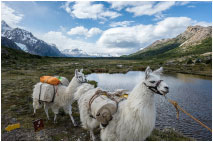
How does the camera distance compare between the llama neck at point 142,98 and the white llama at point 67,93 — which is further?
the white llama at point 67,93

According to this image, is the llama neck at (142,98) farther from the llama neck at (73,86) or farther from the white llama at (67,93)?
Answer: the llama neck at (73,86)

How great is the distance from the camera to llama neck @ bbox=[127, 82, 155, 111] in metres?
3.85

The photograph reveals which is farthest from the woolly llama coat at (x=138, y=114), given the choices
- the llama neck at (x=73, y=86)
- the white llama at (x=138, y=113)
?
the llama neck at (x=73, y=86)

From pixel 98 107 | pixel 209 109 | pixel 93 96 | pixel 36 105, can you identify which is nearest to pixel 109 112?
pixel 98 107

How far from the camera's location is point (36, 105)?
7961mm

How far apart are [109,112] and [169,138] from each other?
462cm

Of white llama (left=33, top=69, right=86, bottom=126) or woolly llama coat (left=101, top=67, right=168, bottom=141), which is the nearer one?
woolly llama coat (left=101, top=67, right=168, bottom=141)

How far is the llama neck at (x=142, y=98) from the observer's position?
385 centimetres

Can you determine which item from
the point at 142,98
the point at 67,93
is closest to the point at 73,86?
the point at 67,93

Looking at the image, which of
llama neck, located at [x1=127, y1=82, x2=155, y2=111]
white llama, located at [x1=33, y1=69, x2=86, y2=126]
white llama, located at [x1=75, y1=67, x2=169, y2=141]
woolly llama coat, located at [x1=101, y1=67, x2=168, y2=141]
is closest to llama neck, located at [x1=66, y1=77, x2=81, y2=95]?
white llama, located at [x1=33, y1=69, x2=86, y2=126]

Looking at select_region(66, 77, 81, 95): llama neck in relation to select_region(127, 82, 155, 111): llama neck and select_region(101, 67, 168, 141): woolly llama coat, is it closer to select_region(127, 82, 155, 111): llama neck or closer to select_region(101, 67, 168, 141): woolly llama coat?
select_region(101, 67, 168, 141): woolly llama coat

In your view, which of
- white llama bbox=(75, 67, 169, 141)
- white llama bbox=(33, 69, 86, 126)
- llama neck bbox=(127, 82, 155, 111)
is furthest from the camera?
white llama bbox=(33, 69, 86, 126)

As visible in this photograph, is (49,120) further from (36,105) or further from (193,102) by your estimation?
(193,102)

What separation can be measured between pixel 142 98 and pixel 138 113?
445mm
